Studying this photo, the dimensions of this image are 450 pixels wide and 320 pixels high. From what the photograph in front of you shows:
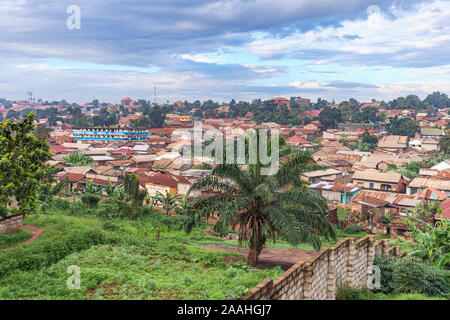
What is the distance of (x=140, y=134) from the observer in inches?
3322

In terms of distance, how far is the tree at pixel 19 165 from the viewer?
13719mm

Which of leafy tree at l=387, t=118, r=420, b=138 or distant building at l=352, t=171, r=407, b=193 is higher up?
leafy tree at l=387, t=118, r=420, b=138

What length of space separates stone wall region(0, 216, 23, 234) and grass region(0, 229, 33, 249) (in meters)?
0.29

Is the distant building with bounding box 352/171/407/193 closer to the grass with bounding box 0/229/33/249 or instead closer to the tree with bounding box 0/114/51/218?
the tree with bounding box 0/114/51/218

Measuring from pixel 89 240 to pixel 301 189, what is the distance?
8.05 meters

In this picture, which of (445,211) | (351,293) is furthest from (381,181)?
(351,293)

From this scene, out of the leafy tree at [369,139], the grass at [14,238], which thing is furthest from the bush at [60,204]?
the leafy tree at [369,139]

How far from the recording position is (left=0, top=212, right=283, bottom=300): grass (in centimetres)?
830

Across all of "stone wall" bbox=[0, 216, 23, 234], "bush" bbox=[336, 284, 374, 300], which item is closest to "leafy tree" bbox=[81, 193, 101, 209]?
"stone wall" bbox=[0, 216, 23, 234]

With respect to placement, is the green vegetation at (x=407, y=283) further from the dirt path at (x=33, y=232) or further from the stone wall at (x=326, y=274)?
the dirt path at (x=33, y=232)

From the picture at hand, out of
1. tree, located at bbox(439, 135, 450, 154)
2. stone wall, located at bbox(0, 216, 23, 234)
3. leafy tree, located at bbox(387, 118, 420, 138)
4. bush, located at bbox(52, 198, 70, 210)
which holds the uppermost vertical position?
leafy tree, located at bbox(387, 118, 420, 138)

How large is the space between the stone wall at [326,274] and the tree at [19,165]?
35.5ft

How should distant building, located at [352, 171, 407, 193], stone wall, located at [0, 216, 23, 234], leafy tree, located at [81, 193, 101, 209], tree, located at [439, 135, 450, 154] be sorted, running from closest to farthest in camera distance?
stone wall, located at [0, 216, 23, 234] < leafy tree, located at [81, 193, 101, 209] < distant building, located at [352, 171, 407, 193] < tree, located at [439, 135, 450, 154]
